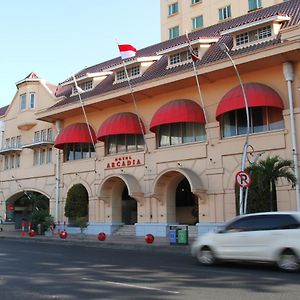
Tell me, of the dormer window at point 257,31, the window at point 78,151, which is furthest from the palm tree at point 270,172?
the window at point 78,151

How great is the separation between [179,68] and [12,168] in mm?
19244

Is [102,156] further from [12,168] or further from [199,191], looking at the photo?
[12,168]

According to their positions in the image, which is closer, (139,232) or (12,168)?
(139,232)

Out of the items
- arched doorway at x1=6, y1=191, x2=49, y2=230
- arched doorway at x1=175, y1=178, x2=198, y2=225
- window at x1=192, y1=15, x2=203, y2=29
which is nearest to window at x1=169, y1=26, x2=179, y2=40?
window at x1=192, y1=15, x2=203, y2=29

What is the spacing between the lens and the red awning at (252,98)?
22.3 m

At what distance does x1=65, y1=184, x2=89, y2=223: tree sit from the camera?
103ft

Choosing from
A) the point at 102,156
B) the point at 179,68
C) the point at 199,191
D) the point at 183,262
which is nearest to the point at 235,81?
the point at 179,68

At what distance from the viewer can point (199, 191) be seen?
24.6m

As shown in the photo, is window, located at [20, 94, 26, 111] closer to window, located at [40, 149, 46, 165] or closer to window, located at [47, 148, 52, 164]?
→ window, located at [40, 149, 46, 165]

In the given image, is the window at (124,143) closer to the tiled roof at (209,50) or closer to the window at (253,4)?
the tiled roof at (209,50)

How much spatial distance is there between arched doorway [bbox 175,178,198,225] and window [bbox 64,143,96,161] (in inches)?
271

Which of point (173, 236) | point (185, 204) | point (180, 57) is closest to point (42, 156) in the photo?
point (185, 204)

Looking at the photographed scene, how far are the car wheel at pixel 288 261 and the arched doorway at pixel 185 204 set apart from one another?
19.1 m

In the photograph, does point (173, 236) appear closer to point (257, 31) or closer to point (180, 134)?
point (180, 134)
